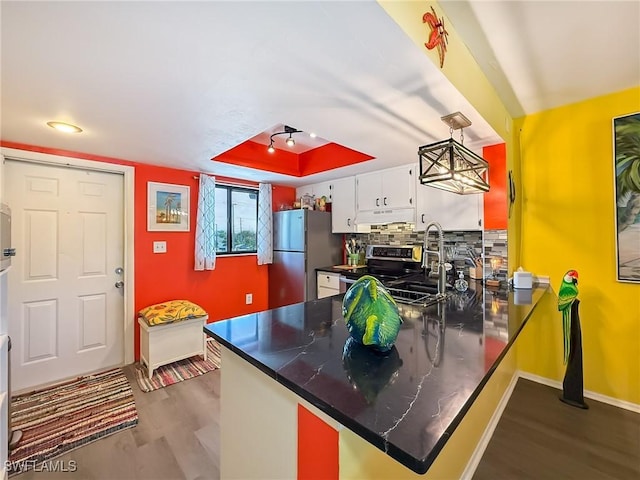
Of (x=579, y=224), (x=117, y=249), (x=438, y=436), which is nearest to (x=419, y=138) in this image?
(x=579, y=224)

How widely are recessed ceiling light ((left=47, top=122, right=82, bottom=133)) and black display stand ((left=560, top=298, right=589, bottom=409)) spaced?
3915mm

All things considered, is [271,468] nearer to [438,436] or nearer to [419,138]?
[438,436]

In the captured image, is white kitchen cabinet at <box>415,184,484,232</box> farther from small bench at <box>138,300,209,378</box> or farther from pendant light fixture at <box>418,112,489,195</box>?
small bench at <box>138,300,209,378</box>

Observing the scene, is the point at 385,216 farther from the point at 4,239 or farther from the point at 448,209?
the point at 4,239

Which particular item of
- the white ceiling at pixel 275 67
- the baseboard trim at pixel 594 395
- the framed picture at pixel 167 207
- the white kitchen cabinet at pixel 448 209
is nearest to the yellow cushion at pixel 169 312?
the framed picture at pixel 167 207

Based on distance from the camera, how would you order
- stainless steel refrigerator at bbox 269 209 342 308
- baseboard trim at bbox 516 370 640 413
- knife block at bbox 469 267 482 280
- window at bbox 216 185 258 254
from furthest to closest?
window at bbox 216 185 258 254
stainless steel refrigerator at bbox 269 209 342 308
knife block at bbox 469 267 482 280
baseboard trim at bbox 516 370 640 413

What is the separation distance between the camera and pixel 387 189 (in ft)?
10.4

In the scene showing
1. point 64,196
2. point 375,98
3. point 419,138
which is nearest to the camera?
point 375,98

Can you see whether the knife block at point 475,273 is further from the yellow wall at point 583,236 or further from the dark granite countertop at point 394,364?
the dark granite countertop at point 394,364

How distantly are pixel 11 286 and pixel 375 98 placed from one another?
324 centimetres

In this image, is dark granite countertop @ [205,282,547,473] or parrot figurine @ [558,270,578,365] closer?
dark granite countertop @ [205,282,547,473]

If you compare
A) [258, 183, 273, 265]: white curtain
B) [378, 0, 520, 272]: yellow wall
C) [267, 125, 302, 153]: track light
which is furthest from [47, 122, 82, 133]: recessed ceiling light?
[378, 0, 520, 272]: yellow wall

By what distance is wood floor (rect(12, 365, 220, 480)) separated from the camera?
1.57m

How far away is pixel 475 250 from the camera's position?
2791 millimetres
